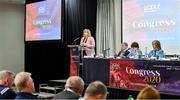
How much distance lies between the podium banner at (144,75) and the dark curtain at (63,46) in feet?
9.86

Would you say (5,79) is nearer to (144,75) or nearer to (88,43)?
(144,75)

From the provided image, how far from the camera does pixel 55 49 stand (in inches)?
387

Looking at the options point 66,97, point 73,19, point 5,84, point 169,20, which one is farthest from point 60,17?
point 66,97

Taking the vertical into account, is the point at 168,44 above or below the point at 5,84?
above

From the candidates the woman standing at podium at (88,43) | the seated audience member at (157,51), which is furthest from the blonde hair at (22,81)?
the woman standing at podium at (88,43)

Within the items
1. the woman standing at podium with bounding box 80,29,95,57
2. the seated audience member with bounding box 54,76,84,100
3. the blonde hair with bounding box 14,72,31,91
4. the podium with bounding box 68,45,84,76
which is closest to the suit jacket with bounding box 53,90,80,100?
the seated audience member with bounding box 54,76,84,100

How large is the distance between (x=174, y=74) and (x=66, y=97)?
268 cm

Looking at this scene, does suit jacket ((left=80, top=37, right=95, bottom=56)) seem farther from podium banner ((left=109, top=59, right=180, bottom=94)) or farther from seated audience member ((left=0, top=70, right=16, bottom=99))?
seated audience member ((left=0, top=70, right=16, bottom=99))

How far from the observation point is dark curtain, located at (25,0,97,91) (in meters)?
9.18

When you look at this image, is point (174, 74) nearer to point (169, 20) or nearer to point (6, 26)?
point (169, 20)

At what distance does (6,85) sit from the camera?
3.93 metres

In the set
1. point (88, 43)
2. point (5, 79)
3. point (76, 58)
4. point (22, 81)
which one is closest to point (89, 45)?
point (88, 43)

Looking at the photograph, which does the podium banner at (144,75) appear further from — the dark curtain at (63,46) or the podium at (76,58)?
the dark curtain at (63,46)

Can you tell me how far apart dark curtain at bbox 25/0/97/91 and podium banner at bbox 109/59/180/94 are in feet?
9.86
